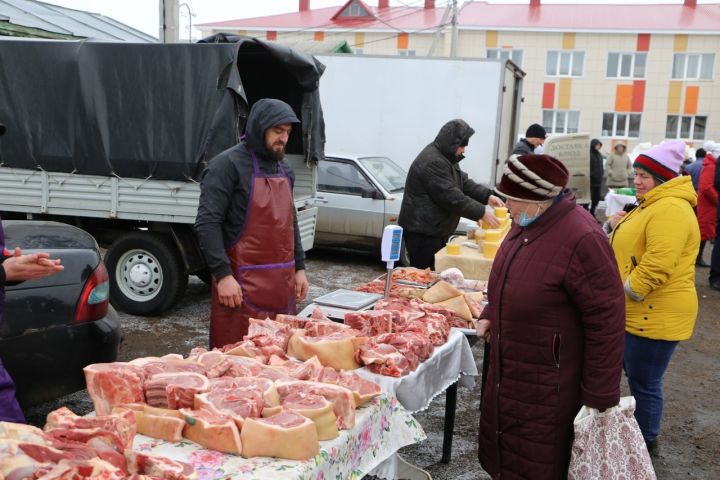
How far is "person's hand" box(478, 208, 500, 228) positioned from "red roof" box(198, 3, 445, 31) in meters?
32.2

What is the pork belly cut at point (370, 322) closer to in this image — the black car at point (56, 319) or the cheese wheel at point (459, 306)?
the cheese wheel at point (459, 306)

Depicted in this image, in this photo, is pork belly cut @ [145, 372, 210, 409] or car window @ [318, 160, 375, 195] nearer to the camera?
pork belly cut @ [145, 372, 210, 409]

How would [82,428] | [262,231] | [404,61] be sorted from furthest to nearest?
[404,61], [262,231], [82,428]

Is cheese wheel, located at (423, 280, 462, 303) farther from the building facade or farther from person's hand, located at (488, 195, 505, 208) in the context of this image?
the building facade

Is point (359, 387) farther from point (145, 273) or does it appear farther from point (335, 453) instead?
point (145, 273)

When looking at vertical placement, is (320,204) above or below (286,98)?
below

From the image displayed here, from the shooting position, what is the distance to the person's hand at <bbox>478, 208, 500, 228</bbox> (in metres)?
6.13

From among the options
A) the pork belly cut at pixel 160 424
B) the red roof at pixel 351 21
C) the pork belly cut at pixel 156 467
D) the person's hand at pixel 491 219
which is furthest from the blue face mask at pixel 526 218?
the red roof at pixel 351 21

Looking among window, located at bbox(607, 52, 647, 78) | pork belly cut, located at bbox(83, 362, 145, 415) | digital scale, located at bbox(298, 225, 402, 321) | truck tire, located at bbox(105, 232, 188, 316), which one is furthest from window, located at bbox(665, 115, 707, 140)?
pork belly cut, located at bbox(83, 362, 145, 415)

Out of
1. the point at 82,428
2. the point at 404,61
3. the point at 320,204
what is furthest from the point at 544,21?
the point at 82,428

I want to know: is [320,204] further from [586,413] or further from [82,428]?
[82,428]

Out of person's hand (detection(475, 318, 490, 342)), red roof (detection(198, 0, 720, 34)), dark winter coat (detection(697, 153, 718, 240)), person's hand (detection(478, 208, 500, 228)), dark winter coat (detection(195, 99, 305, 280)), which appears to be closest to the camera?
person's hand (detection(475, 318, 490, 342))

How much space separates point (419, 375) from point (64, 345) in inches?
81.6

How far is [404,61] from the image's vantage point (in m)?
12.0
